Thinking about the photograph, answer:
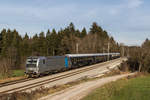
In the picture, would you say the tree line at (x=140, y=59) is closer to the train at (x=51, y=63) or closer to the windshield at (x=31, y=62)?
the train at (x=51, y=63)

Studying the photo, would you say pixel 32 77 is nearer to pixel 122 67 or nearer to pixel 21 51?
pixel 122 67

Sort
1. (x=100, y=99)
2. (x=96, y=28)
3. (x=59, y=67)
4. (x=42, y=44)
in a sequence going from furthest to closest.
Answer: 1. (x=96, y=28)
2. (x=42, y=44)
3. (x=59, y=67)
4. (x=100, y=99)

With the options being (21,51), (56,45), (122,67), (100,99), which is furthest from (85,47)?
(100,99)

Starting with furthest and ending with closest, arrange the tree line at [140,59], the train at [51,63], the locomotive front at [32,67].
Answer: the tree line at [140,59], the train at [51,63], the locomotive front at [32,67]

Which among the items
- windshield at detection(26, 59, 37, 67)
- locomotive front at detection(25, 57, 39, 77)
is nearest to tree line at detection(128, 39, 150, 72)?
locomotive front at detection(25, 57, 39, 77)

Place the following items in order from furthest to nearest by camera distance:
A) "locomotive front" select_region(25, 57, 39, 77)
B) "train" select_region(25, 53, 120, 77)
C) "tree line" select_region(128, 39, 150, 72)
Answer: "tree line" select_region(128, 39, 150, 72) < "train" select_region(25, 53, 120, 77) < "locomotive front" select_region(25, 57, 39, 77)

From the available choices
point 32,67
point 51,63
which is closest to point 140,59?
point 51,63

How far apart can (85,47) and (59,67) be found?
4409 cm

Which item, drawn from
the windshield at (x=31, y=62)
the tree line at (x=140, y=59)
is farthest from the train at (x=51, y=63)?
the tree line at (x=140, y=59)

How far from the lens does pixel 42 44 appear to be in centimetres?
8994

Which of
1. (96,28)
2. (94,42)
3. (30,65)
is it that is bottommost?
(30,65)

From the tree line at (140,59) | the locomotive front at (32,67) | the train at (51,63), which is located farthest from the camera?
the tree line at (140,59)

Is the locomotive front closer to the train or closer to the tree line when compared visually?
the train

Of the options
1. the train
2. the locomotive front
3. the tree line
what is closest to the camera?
the locomotive front
